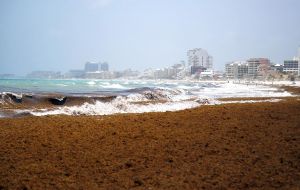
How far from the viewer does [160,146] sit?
8.21 m

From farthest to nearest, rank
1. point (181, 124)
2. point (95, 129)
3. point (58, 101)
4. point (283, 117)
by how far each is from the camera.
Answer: point (58, 101)
point (283, 117)
point (181, 124)
point (95, 129)

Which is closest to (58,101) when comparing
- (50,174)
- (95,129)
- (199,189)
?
(95,129)

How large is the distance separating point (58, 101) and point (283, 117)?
15.1 m

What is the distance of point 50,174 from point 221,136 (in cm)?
441

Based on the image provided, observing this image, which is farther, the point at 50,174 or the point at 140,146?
the point at 140,146

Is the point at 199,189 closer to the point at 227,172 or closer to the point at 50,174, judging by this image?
the point at 227,172

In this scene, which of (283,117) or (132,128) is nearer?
(132,128)

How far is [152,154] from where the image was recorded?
7.67m

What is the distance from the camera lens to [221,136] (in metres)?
9.00

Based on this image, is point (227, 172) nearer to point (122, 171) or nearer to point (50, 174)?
point (122, 171)

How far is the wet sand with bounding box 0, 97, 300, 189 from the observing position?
20.6 ft

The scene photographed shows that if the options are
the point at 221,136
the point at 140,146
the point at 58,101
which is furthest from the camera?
the point at 58,101

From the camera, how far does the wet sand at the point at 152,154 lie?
6.29 meters

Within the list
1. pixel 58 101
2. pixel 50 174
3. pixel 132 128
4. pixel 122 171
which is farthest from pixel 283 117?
pixel 58 101
